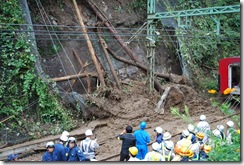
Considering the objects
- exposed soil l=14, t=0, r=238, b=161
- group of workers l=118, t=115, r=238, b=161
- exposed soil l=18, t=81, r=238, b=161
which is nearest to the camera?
group of workers l=118, t=115, r=238, b=161

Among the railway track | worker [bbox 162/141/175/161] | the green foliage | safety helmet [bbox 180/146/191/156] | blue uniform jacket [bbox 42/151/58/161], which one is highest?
the green foliage

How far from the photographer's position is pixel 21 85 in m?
14.8

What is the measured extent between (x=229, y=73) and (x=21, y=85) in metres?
10.8

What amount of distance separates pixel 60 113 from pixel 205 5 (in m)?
14.9

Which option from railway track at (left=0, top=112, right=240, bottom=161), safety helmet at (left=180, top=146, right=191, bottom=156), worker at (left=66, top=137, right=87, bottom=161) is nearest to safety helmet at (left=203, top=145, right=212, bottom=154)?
safety helmet at (left=180, top=146, right=191, bottom=156)

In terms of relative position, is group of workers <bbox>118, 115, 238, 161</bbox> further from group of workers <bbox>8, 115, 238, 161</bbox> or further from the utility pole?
the utility pole

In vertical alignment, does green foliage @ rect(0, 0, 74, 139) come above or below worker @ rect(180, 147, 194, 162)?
above

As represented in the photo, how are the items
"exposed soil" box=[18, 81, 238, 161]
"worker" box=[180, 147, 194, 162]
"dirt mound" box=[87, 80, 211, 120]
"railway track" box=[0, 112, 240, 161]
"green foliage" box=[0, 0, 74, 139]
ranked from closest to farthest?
"worker" box=[180, 147, 194, 162]
"railway track" box=[0, 112, 240, 161]
"green foliage" box=[0, 0, 74, 139]
"exposed soil" box=[18, 81, 238, 161]
"dirt mound" box=[87, 80, 211, 120]

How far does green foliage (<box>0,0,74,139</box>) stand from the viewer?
14.4 meters

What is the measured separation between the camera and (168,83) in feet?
62.7

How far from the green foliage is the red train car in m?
8.94

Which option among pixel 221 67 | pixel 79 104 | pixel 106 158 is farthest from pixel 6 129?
pixel 221 67

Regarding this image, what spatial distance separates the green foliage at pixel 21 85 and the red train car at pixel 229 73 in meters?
8.94

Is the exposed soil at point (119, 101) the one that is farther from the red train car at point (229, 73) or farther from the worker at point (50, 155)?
the worker at point (50, 155)
